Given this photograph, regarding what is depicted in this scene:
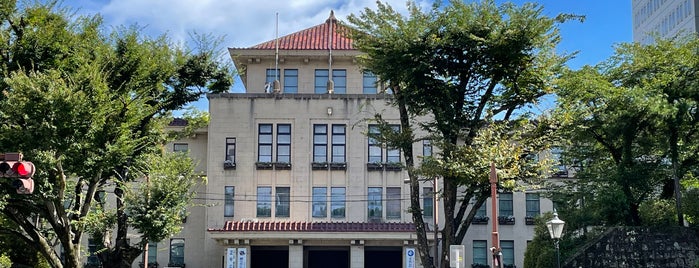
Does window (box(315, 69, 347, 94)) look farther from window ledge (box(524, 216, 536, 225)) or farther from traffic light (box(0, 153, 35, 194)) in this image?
traffic light (box(0, 153, 35, 194))

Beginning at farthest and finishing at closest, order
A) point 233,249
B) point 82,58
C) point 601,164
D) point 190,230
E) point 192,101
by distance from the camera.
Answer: point 190,230, point 233,249, point 192,101, point 601,164, point 82,58

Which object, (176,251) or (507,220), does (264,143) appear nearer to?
(176,251)

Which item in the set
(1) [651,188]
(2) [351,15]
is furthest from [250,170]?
(1) [651,188]

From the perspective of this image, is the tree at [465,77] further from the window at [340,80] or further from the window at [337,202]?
the window at [340,80]

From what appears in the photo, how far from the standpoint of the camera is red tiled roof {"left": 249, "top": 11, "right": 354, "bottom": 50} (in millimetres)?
44588

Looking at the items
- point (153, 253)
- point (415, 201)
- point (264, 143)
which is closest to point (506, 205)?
point (264, 143)

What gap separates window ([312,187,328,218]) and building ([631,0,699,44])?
146ft

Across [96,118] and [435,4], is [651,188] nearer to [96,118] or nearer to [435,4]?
[435,4]

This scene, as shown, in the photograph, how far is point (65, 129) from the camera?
23.2m

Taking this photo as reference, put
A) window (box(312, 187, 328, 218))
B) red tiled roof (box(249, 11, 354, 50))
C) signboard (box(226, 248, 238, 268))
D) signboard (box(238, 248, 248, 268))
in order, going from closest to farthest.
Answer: signboard (box(226, 248, 238, 268)) → signboard (box(238, 248, 248, 268)) → window (box(312, 187, 328, 218)) → red tiled roof (box(249, 11, 354, 50))

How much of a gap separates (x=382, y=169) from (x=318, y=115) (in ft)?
14.8

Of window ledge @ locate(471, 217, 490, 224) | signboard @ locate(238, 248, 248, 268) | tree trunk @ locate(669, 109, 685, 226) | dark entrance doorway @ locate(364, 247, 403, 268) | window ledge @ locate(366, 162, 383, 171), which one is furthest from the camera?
dark entrance doorway @ locate(364, 247, 403, 268)

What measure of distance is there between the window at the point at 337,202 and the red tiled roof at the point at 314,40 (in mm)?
7949

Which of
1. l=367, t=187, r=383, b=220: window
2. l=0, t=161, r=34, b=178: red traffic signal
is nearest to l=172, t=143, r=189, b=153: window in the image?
l=367, t=187, r=383, b=220: window
